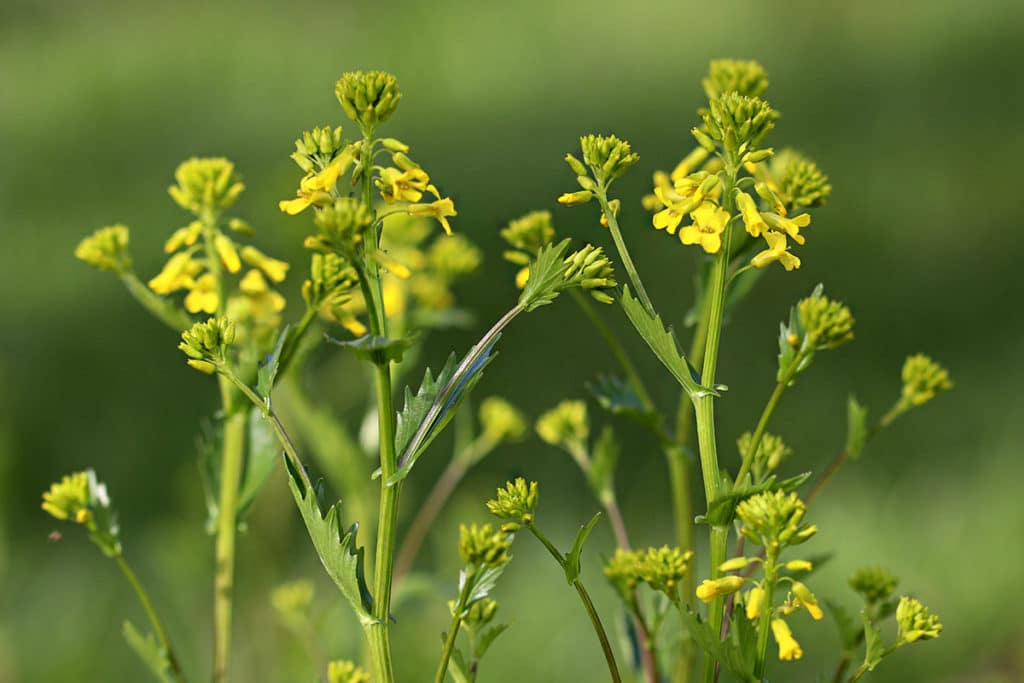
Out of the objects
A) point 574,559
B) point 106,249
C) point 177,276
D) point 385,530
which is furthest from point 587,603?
point 106,249

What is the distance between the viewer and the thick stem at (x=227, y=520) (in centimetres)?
99

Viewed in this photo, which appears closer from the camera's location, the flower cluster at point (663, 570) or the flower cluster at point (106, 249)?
the flower cluster at point (663, 570)

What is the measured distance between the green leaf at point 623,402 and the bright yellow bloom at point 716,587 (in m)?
0.23

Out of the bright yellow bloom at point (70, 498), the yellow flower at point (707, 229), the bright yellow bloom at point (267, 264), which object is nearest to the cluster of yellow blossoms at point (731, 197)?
the yellow flower at point (707, 229)

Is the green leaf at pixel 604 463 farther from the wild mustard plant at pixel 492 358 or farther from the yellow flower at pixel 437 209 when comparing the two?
the yellow flower at pixel 437 209

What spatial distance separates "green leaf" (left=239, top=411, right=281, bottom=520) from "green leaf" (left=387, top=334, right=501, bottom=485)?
245 mm

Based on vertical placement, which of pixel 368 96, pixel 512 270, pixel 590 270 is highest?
pixel 512 270

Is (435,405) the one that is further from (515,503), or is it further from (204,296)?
(204,296)

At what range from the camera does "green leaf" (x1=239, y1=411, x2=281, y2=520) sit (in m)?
0.99

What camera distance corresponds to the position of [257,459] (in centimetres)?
101

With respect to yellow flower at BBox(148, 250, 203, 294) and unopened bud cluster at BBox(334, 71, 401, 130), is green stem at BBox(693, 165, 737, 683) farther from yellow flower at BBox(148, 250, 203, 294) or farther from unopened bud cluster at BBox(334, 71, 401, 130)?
yellow flower at BBox(148, 250, 203, 294)

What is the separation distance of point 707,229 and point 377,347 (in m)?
0.24

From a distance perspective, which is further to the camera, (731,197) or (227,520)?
(227,520)

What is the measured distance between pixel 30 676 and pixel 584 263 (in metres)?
1.28
